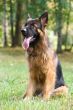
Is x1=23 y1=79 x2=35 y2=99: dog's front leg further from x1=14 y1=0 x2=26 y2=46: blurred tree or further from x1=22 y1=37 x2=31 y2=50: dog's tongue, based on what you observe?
x1=14 y1=0 x2=26 y2=46: blurred tree

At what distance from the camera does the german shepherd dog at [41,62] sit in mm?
8297

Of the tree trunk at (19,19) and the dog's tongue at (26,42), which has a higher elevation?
the dog's tongue at (26,42)

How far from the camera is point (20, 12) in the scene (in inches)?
1305

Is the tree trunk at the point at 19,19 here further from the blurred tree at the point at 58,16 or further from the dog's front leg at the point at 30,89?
the dog's front leg at the point at 30,89

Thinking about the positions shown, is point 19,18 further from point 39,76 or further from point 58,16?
point 39,76

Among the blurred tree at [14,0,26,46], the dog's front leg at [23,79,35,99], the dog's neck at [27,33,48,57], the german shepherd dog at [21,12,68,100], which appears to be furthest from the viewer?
the blurred tree at [14,0,26,46]

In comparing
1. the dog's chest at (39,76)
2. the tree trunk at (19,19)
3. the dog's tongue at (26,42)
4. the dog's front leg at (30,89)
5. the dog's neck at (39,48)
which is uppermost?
the dog's tongue at (26,42)

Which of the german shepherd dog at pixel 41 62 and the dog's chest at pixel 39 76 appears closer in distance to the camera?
the german shepherd dog at pixel 41 62

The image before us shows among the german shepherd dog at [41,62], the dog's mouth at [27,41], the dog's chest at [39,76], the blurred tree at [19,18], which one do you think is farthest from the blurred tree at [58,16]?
the dog's mouth at [27,41]

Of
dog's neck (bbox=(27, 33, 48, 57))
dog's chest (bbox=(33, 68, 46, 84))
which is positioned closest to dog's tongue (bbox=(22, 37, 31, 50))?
dog's neck (bbox=(27, 33, 48, 57))

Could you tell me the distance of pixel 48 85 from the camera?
8.62 meters

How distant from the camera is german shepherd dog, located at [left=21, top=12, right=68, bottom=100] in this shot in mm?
8297

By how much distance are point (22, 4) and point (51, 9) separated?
2787mm

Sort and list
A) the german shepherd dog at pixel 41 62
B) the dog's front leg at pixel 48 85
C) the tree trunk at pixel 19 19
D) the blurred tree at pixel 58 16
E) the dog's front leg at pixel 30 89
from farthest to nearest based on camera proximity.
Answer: the tree trunk at pixel 19 19 < the blurred tree at pixel 58 16 < the dog's front leg at pixel 30 89 < the dog's front leg at pixel 48 85 < the german shepherd dog at pixel 41 62
